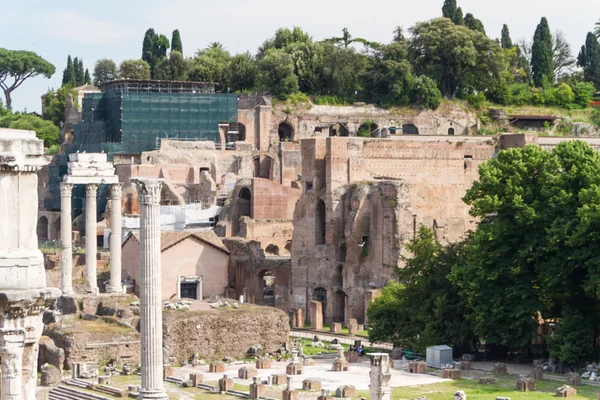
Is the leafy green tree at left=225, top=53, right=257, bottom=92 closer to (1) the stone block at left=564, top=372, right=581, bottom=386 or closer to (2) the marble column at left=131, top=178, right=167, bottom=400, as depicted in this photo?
(1) the stone block at left=564, top=372, right=581, bottom=386

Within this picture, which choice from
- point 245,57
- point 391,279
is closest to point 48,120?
point 245,57

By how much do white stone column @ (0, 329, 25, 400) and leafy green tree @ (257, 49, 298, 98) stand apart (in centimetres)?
7597

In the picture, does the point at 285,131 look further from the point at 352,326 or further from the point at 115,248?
the point at 115,248

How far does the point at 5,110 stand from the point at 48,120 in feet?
18.8

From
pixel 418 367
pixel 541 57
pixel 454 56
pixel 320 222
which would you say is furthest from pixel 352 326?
pixel 541 57

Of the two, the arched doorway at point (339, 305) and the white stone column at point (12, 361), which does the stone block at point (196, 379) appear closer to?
the arched doorway at point (339, 305)

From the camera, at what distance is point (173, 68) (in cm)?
10475

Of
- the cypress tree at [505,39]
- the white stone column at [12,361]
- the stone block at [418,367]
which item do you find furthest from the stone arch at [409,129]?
the white stone column at [12,361]

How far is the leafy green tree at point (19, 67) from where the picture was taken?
119312 millimetres

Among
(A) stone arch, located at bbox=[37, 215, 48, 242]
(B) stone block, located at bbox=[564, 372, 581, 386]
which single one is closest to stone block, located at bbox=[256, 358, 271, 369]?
(B) stone block, located at bbox=[564, 372, 581, 386]

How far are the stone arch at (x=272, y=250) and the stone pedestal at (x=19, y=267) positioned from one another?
57255 millimetres

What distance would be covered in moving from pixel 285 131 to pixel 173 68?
41.8 feet

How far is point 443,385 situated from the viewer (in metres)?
46.3

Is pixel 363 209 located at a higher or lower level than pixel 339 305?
higher
